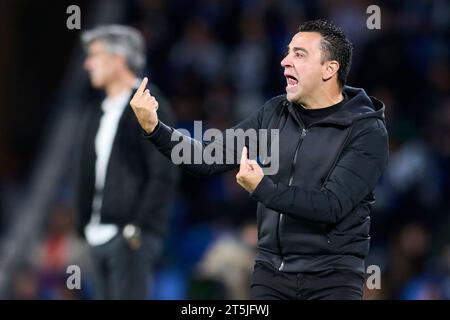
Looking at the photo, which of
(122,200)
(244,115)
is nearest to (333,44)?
(122,200)

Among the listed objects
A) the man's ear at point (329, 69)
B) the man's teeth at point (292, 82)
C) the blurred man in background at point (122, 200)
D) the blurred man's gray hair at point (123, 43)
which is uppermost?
the blurred man's gray hair at point (123, 43)

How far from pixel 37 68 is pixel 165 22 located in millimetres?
2405

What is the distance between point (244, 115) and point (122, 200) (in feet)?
13.1

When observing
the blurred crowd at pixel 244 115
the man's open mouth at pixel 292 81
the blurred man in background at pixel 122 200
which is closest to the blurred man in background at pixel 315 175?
the man's open mouth at pixel 292 81

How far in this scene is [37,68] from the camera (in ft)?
42.5

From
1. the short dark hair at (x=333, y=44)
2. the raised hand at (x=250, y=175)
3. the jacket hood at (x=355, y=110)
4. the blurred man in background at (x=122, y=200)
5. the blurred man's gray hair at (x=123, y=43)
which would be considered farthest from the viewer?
the blurred man's gray hair at (x=123, y=43)

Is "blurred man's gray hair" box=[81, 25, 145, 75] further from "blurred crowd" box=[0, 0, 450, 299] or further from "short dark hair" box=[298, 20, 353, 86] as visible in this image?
"short dark hair" box=[298, 20, 353, 86]

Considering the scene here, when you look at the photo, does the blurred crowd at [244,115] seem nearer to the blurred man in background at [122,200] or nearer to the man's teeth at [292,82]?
the blurred man in background at [122,200]

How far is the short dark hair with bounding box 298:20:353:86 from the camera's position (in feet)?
14.7

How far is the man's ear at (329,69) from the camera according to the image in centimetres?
448

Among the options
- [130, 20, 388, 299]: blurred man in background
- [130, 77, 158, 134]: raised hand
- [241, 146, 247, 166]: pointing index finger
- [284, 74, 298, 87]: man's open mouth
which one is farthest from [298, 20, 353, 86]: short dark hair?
[130, 77, 158, 134]: raised hand

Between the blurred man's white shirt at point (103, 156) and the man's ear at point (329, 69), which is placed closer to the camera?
the man's ear at point (329, 69)

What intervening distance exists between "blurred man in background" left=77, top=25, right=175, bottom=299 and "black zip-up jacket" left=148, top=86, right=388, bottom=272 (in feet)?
5.35
